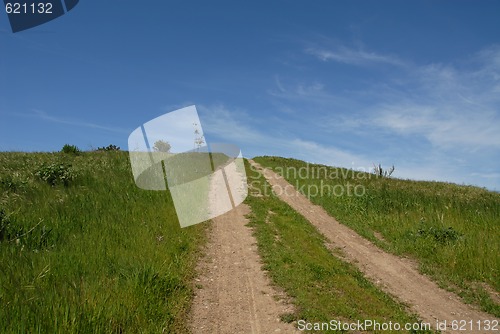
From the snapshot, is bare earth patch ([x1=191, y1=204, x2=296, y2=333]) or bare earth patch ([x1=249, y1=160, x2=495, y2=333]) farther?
bare earth patch ([x1=249, y1=160, x2=495, y2=333])

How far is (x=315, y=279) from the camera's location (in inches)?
354

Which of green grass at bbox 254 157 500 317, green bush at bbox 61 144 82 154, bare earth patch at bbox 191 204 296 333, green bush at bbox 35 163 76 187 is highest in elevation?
green bush at bbox 61 144 82 154

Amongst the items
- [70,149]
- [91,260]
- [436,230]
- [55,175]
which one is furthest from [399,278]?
[70,149]

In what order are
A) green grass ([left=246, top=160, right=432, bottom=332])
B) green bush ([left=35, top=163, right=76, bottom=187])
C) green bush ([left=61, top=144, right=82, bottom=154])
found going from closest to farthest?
green grass ([left=246, top=160, right=432, bottom=332]), green bush ([left=35, top=163, right=76, bottom=187]), green bush ([left=61, top=144, right=82, bottom=154])

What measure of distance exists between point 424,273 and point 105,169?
16542mm

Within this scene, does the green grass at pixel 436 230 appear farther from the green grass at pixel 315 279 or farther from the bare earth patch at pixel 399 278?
the green grass at pixel 315 279

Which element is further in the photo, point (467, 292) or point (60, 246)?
point (467, 292)

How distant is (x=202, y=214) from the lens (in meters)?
14.7

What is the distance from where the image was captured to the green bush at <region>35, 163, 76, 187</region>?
49.7 feet

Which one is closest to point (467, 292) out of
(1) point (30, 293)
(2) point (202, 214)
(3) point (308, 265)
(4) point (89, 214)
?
(3) point (308, 265)

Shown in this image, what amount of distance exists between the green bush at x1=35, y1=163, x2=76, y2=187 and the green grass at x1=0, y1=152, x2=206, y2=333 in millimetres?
807

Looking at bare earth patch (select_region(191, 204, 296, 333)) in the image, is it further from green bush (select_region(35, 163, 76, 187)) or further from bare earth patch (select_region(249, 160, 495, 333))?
green bush (select_region(35, 163, 76, 187))

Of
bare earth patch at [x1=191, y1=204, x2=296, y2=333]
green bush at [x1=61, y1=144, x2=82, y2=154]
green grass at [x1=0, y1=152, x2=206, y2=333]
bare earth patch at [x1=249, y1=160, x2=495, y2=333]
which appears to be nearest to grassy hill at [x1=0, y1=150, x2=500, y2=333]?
green grass at [x1=0, y1=152, x2=206, y2=333]

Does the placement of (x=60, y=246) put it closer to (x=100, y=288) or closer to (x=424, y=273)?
(x=100, y=288)
